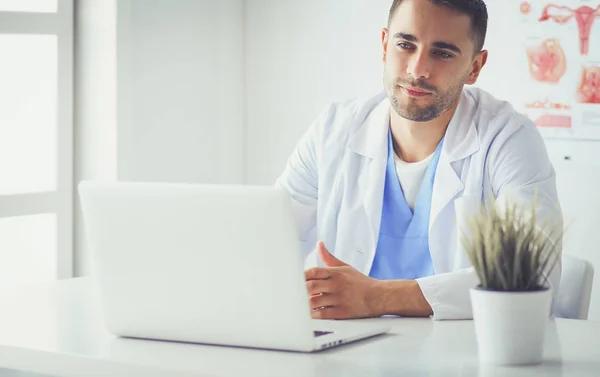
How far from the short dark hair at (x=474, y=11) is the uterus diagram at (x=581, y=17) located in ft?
3.75

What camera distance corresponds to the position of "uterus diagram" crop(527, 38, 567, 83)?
340cm

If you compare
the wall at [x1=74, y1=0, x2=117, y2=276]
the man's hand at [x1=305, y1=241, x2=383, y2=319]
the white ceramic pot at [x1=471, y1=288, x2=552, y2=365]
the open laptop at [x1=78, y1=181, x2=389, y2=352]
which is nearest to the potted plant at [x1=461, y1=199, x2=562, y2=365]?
the white ceramic pot at [x1=471, y1=288, x2=552, y2=365]

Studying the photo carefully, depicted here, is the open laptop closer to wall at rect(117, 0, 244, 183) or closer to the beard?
the beard

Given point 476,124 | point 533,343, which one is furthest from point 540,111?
point 533,343

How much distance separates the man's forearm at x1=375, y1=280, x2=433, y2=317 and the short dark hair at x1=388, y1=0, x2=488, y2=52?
0.71 meters

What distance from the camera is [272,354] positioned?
148 centimetres

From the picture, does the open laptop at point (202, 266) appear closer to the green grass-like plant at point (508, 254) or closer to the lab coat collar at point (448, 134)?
the green grass-like plant at point (508, 254)

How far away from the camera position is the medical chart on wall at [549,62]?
3352 mm

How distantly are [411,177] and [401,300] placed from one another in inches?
21.4

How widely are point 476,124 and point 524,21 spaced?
1.31m

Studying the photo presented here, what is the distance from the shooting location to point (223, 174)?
412 cm

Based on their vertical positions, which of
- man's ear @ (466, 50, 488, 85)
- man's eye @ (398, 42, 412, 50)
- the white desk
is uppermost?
man's eye @ (398, 42, 412, 50)

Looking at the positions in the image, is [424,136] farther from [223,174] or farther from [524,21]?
[223,174]

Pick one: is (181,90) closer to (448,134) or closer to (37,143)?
(37,143)
